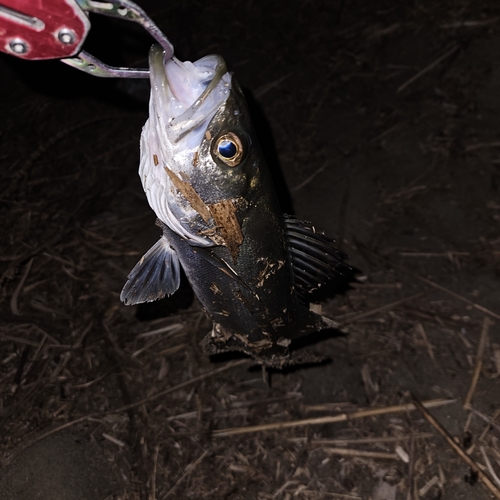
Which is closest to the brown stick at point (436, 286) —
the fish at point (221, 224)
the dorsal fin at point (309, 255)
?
the fish at point (221, 224)

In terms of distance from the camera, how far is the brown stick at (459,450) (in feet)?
9.36

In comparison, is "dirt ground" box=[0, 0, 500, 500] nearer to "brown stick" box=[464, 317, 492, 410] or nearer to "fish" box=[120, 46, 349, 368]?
"brown stick" box=[464, 317, 492, 410]

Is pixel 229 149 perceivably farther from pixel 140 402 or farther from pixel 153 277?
pixel 140 402

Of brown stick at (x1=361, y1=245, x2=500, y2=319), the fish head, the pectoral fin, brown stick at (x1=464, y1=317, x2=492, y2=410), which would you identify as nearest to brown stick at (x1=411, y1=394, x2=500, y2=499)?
brown stick at (x1=464, y1=317, x2=492, y2=410)

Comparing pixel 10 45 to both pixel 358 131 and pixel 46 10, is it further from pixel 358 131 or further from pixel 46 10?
pixel 358 131

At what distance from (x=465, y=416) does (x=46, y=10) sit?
3.22 metres

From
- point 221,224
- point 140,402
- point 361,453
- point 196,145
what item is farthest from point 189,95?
point 361,453

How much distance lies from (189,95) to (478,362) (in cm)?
278

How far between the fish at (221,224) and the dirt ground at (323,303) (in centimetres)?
99

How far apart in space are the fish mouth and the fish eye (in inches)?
2.8

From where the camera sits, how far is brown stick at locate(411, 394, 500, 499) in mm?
2852

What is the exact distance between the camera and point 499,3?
16.0 feet

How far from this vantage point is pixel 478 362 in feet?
10.8

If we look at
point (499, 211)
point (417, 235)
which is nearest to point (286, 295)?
point (417, 235)
